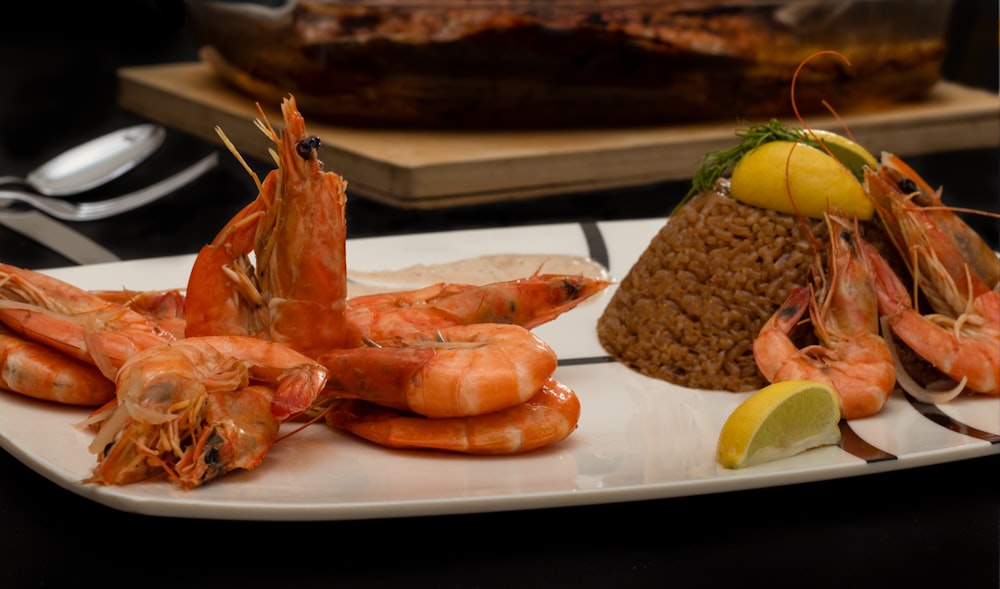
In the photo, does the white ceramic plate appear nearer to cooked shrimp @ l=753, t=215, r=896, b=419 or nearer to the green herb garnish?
cooked shrimp @ l=753, t=215, r=896, b=419

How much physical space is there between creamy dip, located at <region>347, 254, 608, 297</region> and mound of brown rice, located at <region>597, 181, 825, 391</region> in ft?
0.98

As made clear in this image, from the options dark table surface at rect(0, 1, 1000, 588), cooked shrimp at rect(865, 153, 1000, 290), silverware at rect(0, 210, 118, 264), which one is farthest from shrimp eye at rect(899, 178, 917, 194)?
silverware at rect(0, 210, 118, 264)

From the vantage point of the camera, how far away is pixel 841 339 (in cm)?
196

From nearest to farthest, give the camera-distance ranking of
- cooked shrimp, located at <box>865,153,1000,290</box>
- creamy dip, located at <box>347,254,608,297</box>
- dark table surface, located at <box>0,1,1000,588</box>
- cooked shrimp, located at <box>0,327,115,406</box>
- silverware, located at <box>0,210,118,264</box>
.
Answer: dark table surface, located at <box>0,1,1000,588</box>
cooked shrimp, located at <box>0,327,115,406</box>
cooked shrimp, located at <box>865,153,1000,290</box>
creamy dip, located at <box>347,254,608,297</box>
silverware, located at <box>0,210,118,264</box>

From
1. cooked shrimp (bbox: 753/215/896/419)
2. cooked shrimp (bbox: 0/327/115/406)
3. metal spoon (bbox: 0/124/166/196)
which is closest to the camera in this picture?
cooked shrimp (bbox: 0/327/115/406)

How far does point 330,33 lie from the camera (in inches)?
117

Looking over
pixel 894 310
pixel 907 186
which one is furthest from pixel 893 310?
pixel 907 186

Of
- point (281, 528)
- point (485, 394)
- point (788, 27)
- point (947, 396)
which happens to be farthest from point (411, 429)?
point (788, 27)

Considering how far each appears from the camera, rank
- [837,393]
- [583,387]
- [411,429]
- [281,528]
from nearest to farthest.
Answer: [281,528]
[411,429]
[837,393]
[583,387]

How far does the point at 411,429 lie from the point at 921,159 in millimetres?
2894

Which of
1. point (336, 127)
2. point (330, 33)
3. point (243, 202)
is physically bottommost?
point (243, 202)

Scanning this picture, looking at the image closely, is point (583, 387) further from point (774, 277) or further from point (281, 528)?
point (281, 528)

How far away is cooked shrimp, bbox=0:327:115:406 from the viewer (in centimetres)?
171

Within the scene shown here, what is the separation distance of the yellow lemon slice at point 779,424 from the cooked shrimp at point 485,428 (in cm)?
22
